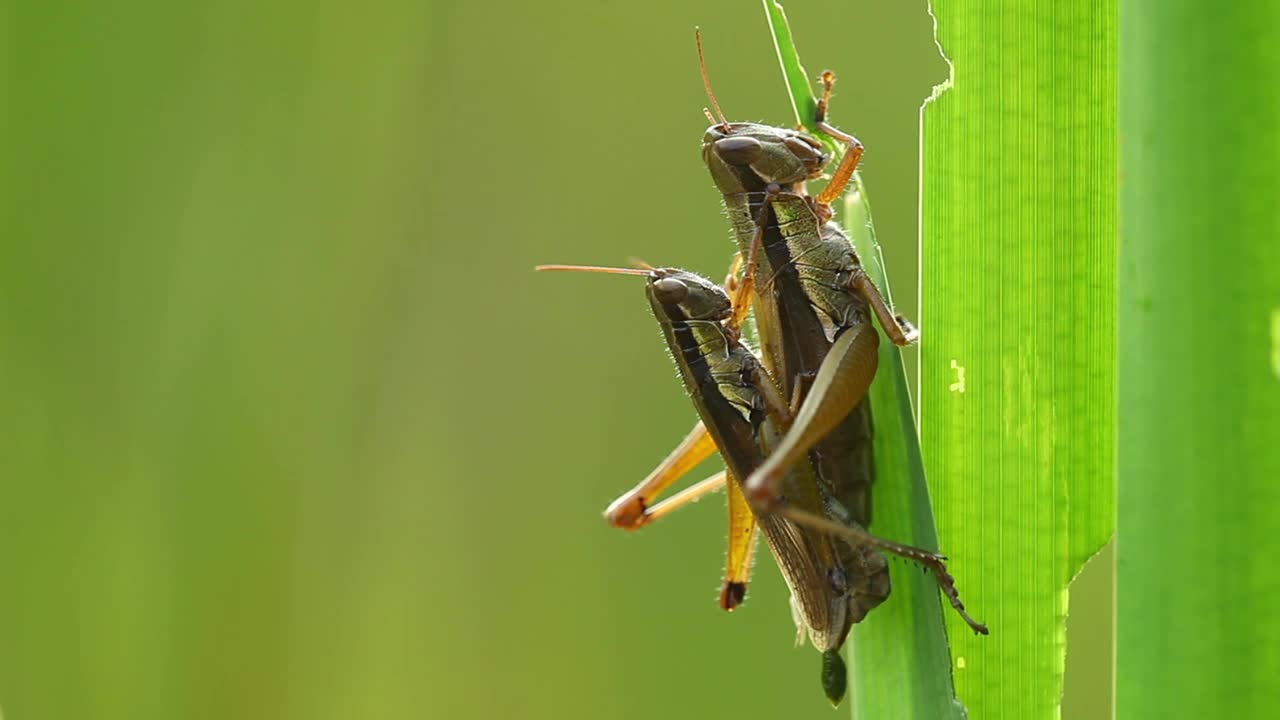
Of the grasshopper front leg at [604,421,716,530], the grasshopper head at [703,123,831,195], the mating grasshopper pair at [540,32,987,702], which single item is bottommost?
the grasshopper front leg at [604,421,716,530]

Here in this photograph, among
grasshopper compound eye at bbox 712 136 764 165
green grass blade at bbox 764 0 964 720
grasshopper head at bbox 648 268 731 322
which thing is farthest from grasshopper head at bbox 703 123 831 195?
green grass blade at bbox 764 0 964 720

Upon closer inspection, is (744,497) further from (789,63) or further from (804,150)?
(789,63)

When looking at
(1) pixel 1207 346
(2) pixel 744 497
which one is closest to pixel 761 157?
(2) pixel 744 497

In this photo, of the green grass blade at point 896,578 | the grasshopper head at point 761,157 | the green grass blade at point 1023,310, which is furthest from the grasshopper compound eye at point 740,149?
the green grass blade at point 1023,310

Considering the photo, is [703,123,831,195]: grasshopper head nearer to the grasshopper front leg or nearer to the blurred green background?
the grasshopper front leg

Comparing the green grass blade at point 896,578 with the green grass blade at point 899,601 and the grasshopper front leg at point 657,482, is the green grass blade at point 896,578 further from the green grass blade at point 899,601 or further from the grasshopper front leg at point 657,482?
the grasshopper front leg at point 657,482
